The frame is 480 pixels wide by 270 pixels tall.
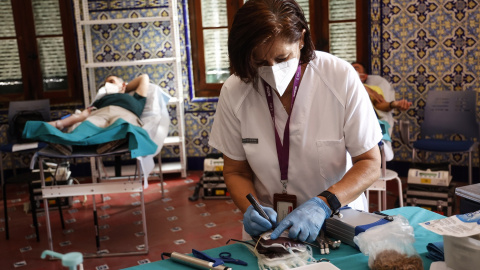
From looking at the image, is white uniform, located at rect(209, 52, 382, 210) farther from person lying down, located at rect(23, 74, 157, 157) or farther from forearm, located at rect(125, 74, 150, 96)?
forearm, located at rect(125, 74, 150, 96)

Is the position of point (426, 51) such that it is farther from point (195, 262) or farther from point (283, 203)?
→ point (195, 262)

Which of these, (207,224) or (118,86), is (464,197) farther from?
(118,86)

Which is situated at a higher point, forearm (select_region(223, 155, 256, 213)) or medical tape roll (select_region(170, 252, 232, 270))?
forearm (select_region(223, 155, 256, 213))

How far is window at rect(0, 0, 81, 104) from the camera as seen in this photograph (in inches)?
234

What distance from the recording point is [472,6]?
504 centimetres

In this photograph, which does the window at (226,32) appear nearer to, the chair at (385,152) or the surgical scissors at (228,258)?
the chair at (385,152)

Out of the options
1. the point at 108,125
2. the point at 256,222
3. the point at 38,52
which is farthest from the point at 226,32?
the point at 256,222

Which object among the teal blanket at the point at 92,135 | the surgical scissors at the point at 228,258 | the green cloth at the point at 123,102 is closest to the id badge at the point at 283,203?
the surgical scissors at the point at 228,258

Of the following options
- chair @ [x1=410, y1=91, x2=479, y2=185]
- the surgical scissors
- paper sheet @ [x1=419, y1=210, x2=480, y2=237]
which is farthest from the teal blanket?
paper sheet @ [x1=419, y1=210, x2=480, y2=237]

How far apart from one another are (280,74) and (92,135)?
7.00 feet

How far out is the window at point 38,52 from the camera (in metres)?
5.95

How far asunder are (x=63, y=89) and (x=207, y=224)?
270 centimetres

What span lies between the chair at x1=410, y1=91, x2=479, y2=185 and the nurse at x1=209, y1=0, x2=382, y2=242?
303 cm

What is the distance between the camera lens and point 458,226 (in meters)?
1.36
